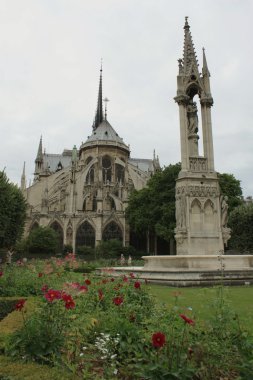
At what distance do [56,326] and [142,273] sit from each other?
9800mm

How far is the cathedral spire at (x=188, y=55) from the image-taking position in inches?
611

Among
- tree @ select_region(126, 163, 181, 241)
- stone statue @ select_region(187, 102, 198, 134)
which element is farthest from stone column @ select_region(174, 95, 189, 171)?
tree @ select_region(126, 163, 181, 241)

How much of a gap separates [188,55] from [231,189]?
25.5 meters

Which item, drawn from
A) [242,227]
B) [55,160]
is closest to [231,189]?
[242,227]

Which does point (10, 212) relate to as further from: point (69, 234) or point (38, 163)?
point (38, 163)

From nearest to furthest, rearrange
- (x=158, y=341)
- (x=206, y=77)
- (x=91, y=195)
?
(x=158, y=341) < (x=206, y=77) < (x=91, y=195)

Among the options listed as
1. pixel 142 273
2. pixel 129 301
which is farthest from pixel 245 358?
pixel 142 273

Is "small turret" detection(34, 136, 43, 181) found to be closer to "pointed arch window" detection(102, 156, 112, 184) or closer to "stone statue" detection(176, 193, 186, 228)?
"pointed arch window" detection(102, 156, 112, 184)

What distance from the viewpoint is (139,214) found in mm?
45750

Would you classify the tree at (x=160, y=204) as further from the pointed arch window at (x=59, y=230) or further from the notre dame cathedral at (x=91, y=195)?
the pointed arch window at (x=59, y=230)

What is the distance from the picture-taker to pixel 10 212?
3017 centimetres

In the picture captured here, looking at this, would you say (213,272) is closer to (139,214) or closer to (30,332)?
(30,332)

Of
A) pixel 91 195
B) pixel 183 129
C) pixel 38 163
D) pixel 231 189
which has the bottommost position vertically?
pixel 183 129

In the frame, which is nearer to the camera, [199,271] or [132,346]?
[132,346]
